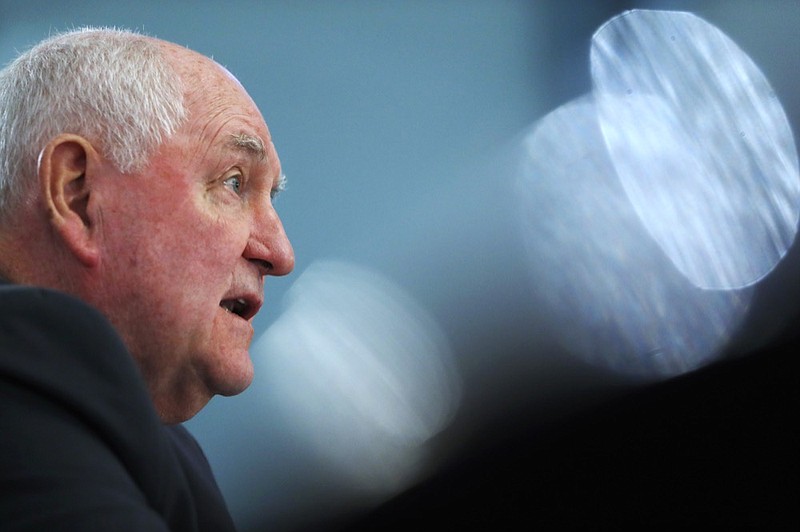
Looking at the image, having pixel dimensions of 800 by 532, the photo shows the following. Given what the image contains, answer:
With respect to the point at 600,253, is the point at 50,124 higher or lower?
higher

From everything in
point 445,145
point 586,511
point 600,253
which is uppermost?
point 445,145

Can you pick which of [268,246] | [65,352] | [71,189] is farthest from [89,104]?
[65,352]

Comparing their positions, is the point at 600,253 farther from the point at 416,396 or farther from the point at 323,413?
the point at 323,413

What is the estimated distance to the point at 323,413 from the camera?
1697 millimetres

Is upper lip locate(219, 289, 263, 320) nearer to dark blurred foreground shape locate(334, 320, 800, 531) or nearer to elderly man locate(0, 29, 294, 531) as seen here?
elderly man locate(0, 29, 294, 531)

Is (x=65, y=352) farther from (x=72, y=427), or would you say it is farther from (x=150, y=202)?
(x=150, y=202)

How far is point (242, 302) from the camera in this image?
95cm

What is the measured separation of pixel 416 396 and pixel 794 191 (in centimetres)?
92

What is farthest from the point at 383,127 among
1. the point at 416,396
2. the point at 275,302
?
the point at 416,396

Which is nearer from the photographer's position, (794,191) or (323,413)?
(323,413)

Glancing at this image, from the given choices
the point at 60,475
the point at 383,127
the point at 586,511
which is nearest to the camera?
the point at 60,475

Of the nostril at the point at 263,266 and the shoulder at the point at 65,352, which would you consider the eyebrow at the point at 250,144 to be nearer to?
the nostril at the point at 263,266

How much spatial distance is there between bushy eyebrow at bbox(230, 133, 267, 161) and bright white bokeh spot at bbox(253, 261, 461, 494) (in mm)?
779

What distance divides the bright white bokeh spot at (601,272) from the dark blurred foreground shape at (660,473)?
0.55 meters
